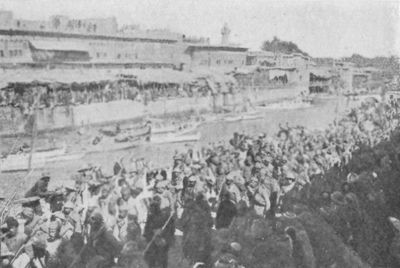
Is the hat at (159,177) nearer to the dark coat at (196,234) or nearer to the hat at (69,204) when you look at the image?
the dark coat at (196,234)

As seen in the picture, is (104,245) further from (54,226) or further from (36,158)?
(36,158)

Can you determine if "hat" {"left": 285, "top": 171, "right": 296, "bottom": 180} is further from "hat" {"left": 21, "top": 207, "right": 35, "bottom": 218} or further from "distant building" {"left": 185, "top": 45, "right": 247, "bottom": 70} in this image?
"hat" {"left": 21, "top": 207, "right": 35, "bottom": 218}

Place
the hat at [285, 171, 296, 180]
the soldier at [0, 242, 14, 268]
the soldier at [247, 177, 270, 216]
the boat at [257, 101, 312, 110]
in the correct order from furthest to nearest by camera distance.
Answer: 1. the boat at [257, 101, 312, 110]
2. the hat at [285, 171, 296, 180]
3. the soldier at [247, 177, 270, 216]
4. the soldier at [0, 242, 14, 268]

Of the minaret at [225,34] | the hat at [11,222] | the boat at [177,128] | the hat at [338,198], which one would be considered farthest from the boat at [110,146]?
the hat at [338,198]

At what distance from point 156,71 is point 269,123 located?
4.90 feet

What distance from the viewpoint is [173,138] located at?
16.2 ft

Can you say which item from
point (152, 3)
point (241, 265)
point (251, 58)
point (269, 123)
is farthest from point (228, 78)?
point (241, 265)

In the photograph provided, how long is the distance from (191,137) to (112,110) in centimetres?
84

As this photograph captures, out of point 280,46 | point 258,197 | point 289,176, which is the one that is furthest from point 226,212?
point 280,46

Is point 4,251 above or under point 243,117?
under

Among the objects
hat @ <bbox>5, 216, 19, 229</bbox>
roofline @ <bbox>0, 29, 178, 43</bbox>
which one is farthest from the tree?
hat @ <bbox>5, 216, 19, 229</bbox>

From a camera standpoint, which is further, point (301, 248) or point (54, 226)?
point (301, 248)

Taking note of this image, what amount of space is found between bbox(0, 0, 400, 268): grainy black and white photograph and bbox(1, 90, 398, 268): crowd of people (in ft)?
0.04

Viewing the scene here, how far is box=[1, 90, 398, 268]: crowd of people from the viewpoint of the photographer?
3.90 meters
